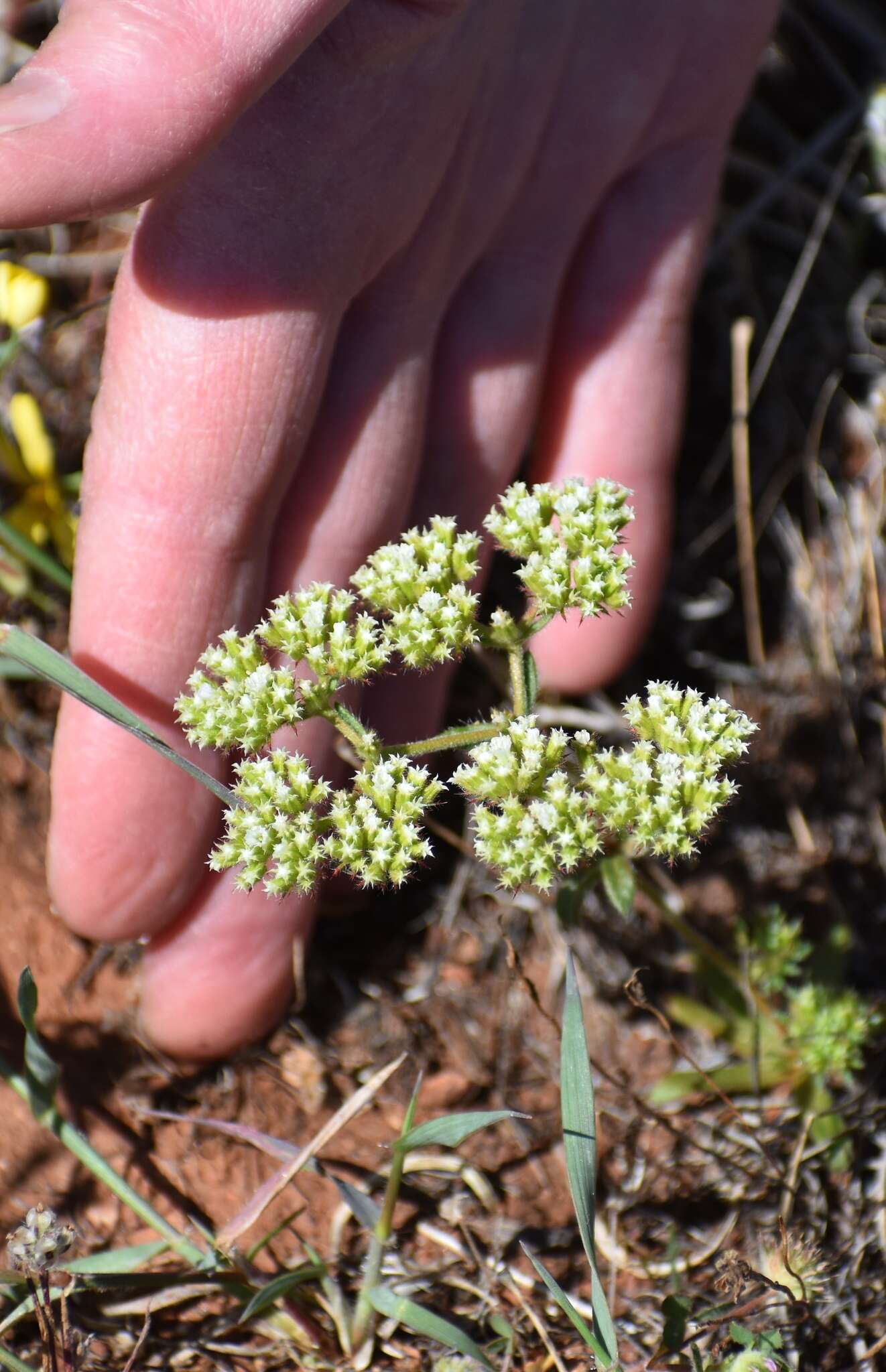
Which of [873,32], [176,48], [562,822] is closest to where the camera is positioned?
[176,48]

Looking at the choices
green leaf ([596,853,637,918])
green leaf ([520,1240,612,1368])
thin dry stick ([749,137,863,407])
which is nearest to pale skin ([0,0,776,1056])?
thin dry stick ([749,137,863,407])

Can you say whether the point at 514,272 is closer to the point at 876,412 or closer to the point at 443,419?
the point at 443,419

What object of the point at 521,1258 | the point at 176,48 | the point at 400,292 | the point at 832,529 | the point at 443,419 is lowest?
the point at 521,1258

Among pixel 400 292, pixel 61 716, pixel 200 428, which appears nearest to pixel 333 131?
pixel 400 292

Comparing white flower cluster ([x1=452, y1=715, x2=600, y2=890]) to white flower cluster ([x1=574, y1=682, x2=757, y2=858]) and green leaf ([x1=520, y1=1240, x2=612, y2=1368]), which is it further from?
green leaf ([x1=520, y1=1240, x2=612, y2=1368])

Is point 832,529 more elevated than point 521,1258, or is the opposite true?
point 832,529

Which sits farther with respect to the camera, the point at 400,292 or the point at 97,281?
the point at 97,281
